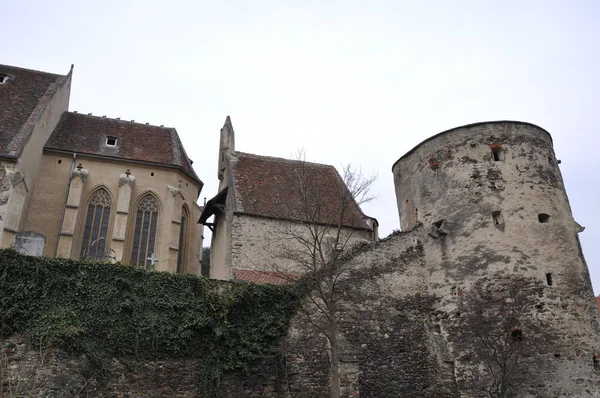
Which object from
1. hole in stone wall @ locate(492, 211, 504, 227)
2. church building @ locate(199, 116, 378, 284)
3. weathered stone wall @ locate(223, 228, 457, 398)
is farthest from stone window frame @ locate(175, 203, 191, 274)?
hole in stone wall @ locate(492, 211, 504, 227)

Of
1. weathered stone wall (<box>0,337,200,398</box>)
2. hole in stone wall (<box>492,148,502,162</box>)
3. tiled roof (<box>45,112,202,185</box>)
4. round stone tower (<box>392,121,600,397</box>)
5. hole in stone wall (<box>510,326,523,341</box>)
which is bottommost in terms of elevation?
weathered stone wall (<box>0,337,200,398</box>)

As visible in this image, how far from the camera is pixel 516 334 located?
41.4 ft

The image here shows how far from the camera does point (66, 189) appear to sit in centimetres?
1983

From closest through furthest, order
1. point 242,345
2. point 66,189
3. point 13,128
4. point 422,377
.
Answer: point 242,345 < point 422,377 < point 13,128 < point 66,189

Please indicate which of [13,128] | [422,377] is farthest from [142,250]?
[422,377]

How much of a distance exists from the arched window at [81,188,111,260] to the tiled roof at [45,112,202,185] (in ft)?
6.80

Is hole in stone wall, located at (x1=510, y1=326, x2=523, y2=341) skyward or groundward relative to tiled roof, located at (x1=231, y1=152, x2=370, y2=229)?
groundward

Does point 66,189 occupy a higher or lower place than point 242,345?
higher

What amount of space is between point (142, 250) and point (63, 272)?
29.8ft

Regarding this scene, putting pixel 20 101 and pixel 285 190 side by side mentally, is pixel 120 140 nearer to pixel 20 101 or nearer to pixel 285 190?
pixel 20 101

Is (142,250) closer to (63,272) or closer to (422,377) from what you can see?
(63,272)

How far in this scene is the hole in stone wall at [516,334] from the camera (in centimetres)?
1257

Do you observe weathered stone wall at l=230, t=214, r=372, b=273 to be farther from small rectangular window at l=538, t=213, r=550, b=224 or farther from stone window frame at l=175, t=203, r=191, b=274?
small rectangular window at l=538, t=213, r=550, b=224

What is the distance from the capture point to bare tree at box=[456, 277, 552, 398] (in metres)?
12.2
